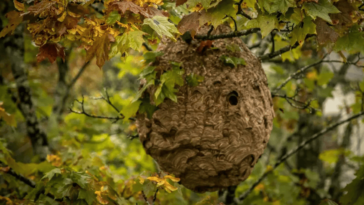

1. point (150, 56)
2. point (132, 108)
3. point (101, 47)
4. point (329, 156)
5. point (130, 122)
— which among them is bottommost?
point (329, 156)

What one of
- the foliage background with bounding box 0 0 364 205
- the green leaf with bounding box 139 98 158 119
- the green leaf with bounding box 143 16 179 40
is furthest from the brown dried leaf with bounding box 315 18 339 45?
the green leaf with bounding box 139 98 158 119

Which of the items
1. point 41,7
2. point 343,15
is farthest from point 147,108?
point 343,15

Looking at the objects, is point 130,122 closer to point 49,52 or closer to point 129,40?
point 49,52

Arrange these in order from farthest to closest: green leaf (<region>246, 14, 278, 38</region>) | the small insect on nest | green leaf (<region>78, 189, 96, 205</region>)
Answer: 1. green leaf (<region>78, 189, 96, 205</region>)
2. the small insect on nest
3. green leaf (<region>246, 14, 278, 38</region>)

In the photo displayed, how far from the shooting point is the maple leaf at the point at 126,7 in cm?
142

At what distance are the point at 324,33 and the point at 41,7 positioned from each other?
126 cm

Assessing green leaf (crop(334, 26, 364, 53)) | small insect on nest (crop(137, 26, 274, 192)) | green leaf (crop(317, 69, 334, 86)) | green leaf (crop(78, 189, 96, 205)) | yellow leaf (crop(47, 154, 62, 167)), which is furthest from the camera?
green leaf (crop(317, 69, 334, 86))

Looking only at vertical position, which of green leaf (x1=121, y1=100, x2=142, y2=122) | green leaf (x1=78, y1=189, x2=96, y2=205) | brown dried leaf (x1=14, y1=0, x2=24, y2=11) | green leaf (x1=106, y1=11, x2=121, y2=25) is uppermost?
green leaf (x1=106, y1=11, x2=121, y2=25)

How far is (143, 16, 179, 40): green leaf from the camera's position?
143cm

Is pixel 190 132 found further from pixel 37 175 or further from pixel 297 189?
pixel 297 189

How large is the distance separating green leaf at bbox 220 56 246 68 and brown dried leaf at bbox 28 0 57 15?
36.4 inches

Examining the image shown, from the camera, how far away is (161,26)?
4.78 feet

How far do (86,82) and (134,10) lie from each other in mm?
10044

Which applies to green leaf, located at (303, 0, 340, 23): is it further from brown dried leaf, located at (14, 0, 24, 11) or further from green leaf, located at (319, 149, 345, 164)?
green leaf, located at (319, 149, 345, 164)
